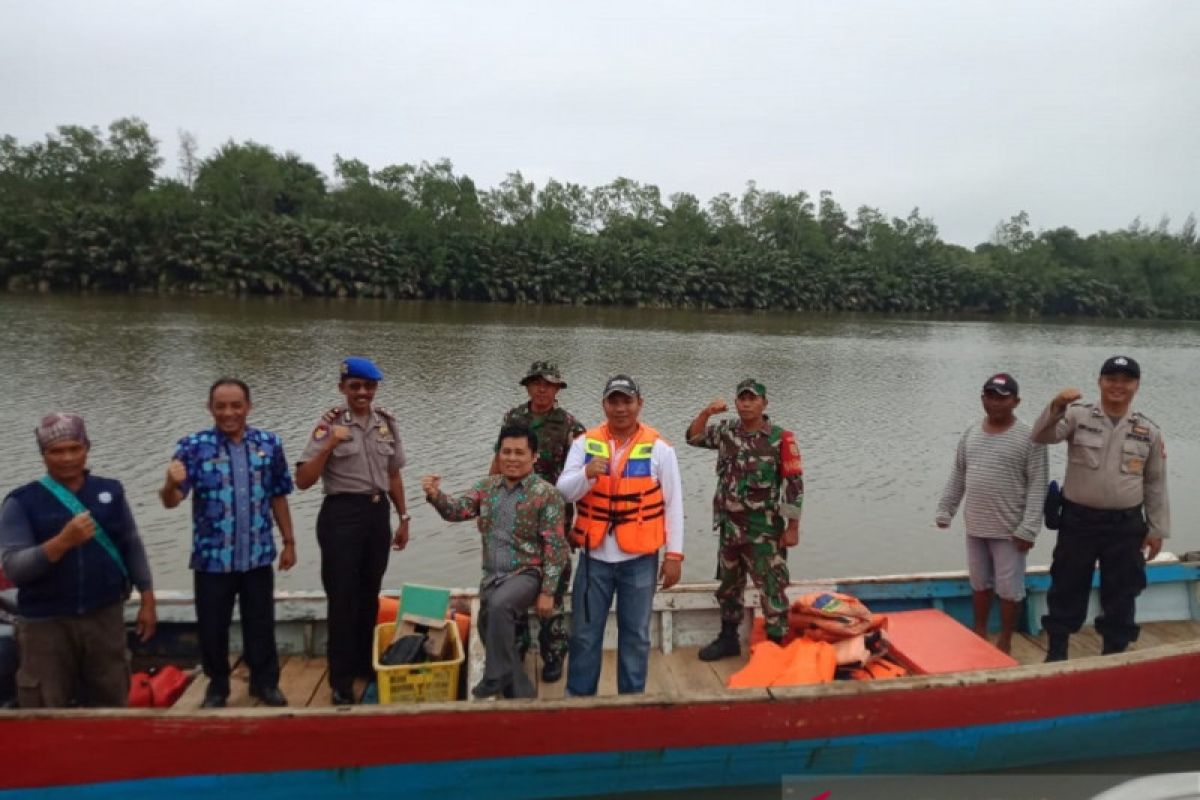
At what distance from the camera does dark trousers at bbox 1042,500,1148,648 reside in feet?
15.3

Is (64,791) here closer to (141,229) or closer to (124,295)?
(124,295)

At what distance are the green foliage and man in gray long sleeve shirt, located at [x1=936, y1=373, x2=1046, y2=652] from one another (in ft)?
155

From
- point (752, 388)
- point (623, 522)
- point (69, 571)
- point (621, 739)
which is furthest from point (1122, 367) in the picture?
point (69, 571)

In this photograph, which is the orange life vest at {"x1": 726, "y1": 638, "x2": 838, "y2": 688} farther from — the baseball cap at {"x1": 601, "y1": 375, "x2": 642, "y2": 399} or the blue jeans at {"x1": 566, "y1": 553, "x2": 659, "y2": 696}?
the baseball cap at {"x1": 601, "y1": 375, "x2": 642, "y2": 399}

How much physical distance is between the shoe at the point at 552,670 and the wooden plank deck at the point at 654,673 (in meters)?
0.03

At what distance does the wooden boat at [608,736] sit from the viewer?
3551 mm

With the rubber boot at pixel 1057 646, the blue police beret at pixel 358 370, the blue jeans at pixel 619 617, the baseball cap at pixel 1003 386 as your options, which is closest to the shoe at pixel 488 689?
the blue jeans at pixel 619 617

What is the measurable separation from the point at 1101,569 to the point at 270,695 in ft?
15.7

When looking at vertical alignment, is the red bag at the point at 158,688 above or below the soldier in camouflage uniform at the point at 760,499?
below

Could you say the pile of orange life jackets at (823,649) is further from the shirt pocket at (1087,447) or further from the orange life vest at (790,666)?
the shirt pocket at (1087,447)

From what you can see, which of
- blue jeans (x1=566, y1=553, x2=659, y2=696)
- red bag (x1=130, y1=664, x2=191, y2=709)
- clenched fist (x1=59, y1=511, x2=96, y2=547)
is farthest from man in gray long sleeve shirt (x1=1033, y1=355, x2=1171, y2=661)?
red bag (x1=130, y1=664, x2=191, y2=709)

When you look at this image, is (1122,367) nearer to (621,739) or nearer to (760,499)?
(760,499)

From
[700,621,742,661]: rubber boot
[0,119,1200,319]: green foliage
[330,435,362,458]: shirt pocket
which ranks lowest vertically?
[700,621,742,661]: rubber boot

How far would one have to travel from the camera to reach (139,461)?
11453 millimetres
